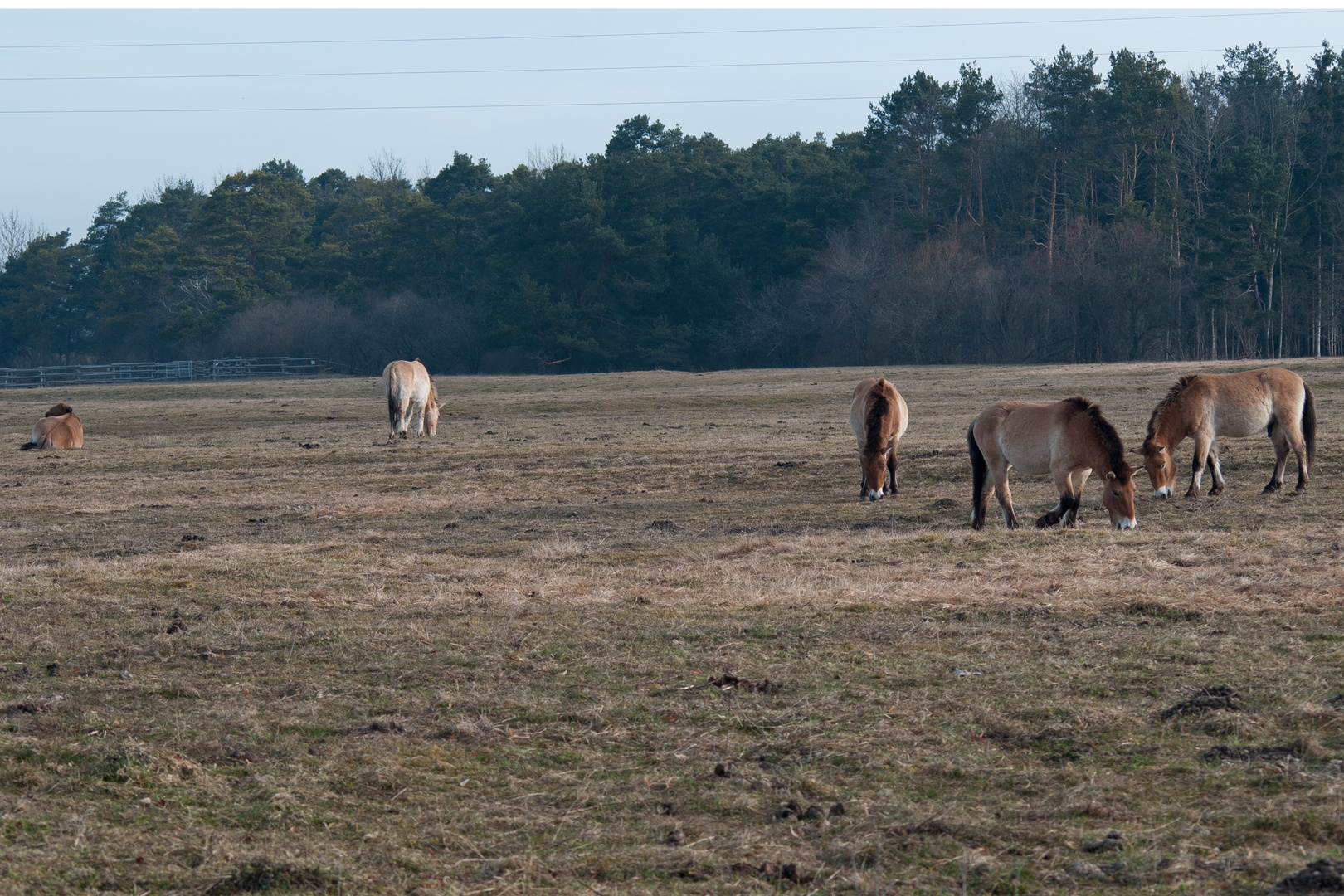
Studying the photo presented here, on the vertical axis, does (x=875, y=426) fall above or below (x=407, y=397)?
below

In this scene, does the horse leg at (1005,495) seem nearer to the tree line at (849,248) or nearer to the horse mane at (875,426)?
the horse mane at (875,426)

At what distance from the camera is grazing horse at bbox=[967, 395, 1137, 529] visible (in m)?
10.4

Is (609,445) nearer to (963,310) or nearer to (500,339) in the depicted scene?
(963,310)

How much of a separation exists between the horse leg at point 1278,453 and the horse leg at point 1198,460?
2.78 feet

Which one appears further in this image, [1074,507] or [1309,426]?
[1309,426]

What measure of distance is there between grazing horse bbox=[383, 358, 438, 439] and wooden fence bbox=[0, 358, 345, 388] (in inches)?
1663

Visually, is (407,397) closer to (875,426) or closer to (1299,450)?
(875,426)

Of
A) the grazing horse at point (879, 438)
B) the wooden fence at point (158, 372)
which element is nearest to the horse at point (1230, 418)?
the grazing horse at point (879, 438)

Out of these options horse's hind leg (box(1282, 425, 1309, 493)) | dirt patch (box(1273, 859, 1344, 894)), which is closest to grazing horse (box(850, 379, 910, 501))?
horse's hind leg (box(1282, 425, 1309, 493))

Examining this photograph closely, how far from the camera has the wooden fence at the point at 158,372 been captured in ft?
203

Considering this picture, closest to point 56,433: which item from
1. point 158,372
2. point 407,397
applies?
point 407,397

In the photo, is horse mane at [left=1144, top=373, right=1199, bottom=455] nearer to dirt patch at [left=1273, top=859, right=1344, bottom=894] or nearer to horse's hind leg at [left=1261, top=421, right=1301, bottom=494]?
horse's hind leg at [left=1261, top=421, right=1301, bottom=494]

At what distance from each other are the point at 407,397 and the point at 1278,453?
15.6 meters

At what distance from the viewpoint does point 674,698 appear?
5676mm
